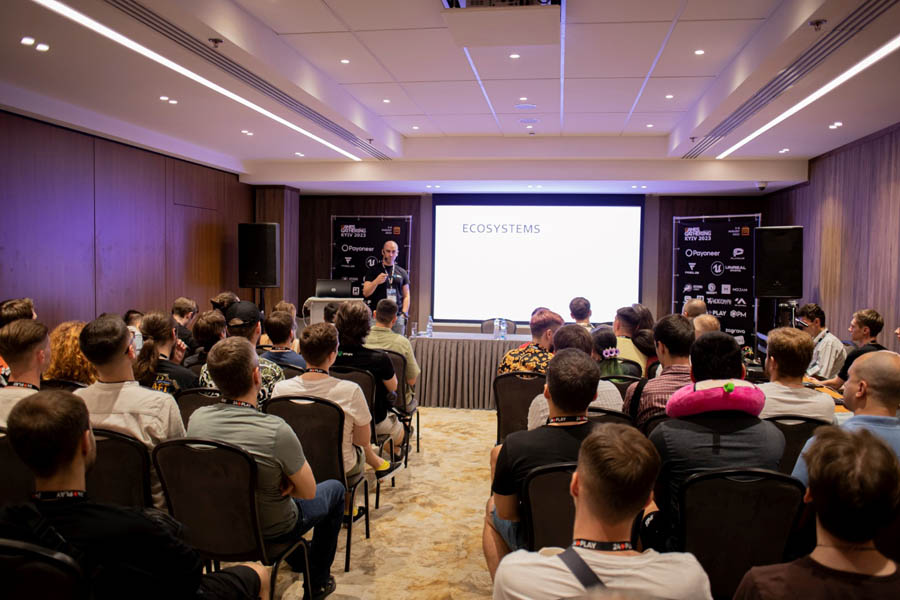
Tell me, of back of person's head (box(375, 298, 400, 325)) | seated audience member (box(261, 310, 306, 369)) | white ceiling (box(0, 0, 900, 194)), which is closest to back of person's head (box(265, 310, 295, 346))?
seated audience member (box(261, 310, 306, 369))

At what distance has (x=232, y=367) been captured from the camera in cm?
236

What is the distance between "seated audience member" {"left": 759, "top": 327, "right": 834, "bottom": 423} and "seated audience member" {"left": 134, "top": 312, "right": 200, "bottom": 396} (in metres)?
2.80

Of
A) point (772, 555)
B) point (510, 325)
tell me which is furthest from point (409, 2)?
point (510, 325)

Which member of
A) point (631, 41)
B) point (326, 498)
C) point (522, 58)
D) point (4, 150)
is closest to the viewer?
point (326, 498)

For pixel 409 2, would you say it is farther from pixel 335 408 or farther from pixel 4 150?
pixel 4 150

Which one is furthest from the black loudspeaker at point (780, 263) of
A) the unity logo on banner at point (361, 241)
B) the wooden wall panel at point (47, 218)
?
the wooden wall panel at point (47, 218)

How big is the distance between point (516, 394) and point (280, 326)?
1.54 metres

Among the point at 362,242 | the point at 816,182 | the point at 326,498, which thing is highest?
the point at 816,182

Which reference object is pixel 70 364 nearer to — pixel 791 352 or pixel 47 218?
pixel 791 352

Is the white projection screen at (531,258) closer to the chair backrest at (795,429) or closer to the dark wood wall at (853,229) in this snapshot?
the dark wood wall at (853,229)

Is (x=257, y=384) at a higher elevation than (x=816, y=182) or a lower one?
lower

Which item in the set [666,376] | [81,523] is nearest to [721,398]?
[666,376]

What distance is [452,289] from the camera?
1070 cm

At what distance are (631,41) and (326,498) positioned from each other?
4.10 m
